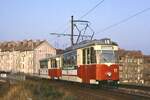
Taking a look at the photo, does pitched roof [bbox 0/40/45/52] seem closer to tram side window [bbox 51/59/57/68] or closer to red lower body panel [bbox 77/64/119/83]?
tram side window [bbox 51/59/57/68]

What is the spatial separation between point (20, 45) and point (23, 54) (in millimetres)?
7212

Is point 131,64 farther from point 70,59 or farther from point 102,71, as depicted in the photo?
point 102,71

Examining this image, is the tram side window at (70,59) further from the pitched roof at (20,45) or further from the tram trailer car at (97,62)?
the pitched roof at (20,45)

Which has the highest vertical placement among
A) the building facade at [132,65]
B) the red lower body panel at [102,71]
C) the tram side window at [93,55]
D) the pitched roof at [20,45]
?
the pitched roof at [20,45]

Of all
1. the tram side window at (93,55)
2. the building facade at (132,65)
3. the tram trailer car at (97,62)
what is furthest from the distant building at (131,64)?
the tram side window at (93,55)

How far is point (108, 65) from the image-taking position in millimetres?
29234

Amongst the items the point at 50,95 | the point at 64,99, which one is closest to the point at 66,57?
the point at 50,95

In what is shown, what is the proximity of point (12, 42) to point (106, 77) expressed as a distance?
144 metres

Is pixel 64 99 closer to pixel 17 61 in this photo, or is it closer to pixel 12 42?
pixel 17 61

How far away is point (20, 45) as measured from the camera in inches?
6314

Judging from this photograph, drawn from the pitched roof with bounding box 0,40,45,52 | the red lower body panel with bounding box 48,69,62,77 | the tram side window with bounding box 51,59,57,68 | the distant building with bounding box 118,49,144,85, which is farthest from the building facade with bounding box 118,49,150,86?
the tram side window with bounding box 51,59,57,68

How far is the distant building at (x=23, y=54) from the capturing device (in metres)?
146

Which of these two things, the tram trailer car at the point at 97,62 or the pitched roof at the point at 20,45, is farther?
the pitched roof at the point at 20,45

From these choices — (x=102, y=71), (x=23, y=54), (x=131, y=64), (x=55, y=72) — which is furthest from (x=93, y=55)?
(x=23, y=54)
